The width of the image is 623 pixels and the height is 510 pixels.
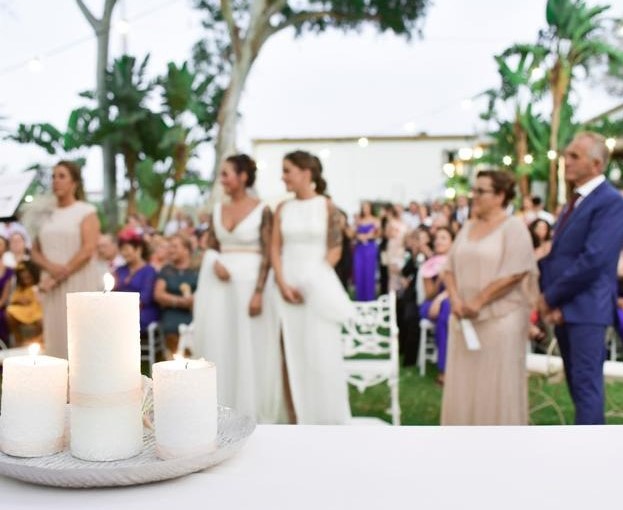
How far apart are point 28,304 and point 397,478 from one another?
653 cm

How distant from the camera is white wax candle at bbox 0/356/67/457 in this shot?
1.06m

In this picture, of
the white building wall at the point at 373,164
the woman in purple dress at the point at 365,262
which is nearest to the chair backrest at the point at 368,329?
the woman in purple dress at the point at 365,262

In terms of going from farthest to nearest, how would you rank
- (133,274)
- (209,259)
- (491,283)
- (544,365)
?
(133,274) < (209,259) < (544,365) < (491,283)

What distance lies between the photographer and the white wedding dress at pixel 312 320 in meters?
4.42

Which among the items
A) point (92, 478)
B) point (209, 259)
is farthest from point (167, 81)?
point (92, 478)

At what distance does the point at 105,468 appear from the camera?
101 centimetres

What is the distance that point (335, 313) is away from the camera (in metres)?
4.41

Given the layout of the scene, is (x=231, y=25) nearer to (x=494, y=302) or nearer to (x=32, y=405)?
(x=494, y=302)

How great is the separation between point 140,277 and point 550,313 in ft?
12.7

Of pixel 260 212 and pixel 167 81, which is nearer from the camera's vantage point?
pixel 260 212

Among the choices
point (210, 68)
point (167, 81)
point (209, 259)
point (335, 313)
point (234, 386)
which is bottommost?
point (234, 386)

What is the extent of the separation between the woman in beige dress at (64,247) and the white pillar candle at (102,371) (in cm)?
409

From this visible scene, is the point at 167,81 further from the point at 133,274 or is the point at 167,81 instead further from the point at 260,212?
the point at 260,212

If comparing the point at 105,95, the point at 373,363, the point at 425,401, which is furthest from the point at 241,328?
the point at 105,95
